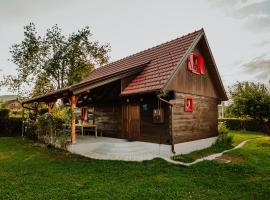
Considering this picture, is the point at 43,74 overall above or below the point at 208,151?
above

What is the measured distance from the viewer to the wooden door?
1218 cm

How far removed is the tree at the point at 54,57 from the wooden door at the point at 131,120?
69.9ft

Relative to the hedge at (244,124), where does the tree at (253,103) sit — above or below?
above

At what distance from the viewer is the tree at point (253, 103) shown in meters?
17.0

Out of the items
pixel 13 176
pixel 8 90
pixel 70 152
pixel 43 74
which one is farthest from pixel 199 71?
pixel 8 90

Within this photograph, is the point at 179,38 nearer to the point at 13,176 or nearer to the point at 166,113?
the point at 166,113

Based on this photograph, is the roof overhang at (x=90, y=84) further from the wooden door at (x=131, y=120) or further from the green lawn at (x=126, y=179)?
the green lawn at (x=126, y=179)

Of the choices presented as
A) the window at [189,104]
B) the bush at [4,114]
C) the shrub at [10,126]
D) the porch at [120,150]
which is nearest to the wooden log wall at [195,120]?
the window at [189,104]

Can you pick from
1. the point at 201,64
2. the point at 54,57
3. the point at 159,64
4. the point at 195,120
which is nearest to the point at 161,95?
the point at 159,64

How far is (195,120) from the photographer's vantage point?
12.7 metres

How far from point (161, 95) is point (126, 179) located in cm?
427

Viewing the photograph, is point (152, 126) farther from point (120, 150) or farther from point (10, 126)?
point (10, 126)

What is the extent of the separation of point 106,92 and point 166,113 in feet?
16.1

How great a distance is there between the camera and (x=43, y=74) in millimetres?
31328
